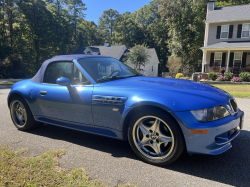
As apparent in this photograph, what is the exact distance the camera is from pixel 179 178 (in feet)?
7.75

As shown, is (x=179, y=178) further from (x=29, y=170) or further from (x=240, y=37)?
(x=240, y=37)

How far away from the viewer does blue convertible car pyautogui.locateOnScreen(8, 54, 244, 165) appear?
238cm

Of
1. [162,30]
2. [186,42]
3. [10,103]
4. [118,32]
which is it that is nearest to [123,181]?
[10,103]

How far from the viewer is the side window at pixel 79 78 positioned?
126 inches

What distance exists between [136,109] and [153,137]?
0.46 meters

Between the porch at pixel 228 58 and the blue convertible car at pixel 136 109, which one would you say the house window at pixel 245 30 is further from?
the blue convertible car at pixel 136 109

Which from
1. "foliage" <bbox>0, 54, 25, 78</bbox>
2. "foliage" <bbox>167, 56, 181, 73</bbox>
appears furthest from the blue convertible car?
"foliage" <bbox>167, 56, 181, 73</bbox>

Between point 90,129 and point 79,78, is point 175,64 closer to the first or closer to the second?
point 79,78

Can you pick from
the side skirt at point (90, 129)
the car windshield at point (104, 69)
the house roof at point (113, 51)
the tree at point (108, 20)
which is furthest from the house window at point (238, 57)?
the tree at point (108, 20)

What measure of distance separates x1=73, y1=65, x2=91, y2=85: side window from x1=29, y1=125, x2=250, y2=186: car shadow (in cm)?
111

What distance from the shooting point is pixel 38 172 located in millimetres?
2441

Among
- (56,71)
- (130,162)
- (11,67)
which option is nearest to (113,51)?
(11,67)

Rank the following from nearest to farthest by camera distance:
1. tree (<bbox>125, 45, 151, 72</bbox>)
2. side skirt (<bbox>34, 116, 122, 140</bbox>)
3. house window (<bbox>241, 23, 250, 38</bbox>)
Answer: side skirt (<bbox>34, 116, 122, 140</bbox>), house window (<bbox>241, 23, 250, 38</bbox>), tree (<bbox>125, 45, 151, 72</bbox>)

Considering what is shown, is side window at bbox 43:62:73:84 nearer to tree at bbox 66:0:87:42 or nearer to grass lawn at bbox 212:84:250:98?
grass lawn at bbox 212:84:250:98
